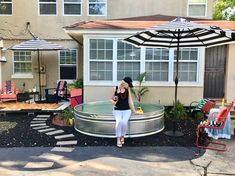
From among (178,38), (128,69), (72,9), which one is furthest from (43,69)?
→ (178,38)

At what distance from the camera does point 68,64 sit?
13.7 metres

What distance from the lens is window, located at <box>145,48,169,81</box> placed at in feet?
31.9

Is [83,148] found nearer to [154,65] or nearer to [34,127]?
[34,127]

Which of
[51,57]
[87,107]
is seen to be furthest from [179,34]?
[51,57]

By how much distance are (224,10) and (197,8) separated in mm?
16646

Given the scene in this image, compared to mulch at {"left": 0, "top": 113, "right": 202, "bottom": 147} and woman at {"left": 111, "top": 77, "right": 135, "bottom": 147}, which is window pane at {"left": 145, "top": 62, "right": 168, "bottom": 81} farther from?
woman at {"left": 111, "top": 77, "right": 135, "bottom": 147}

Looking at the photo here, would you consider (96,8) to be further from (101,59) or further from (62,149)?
(62,149)

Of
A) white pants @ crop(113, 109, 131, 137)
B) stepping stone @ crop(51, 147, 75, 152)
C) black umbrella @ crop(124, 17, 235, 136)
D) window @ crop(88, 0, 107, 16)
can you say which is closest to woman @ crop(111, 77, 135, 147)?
white pants @ crop(113, 109, 131, 137)

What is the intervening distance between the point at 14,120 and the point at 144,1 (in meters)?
8.48

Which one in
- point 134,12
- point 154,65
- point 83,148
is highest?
point 134,12

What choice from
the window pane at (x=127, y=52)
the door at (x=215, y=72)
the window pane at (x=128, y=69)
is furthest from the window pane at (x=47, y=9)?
the door at (x=215, y=72)

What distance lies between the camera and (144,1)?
13.5 metres

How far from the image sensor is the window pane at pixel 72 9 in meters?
13.6

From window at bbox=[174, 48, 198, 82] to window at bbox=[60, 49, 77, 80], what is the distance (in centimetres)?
590
